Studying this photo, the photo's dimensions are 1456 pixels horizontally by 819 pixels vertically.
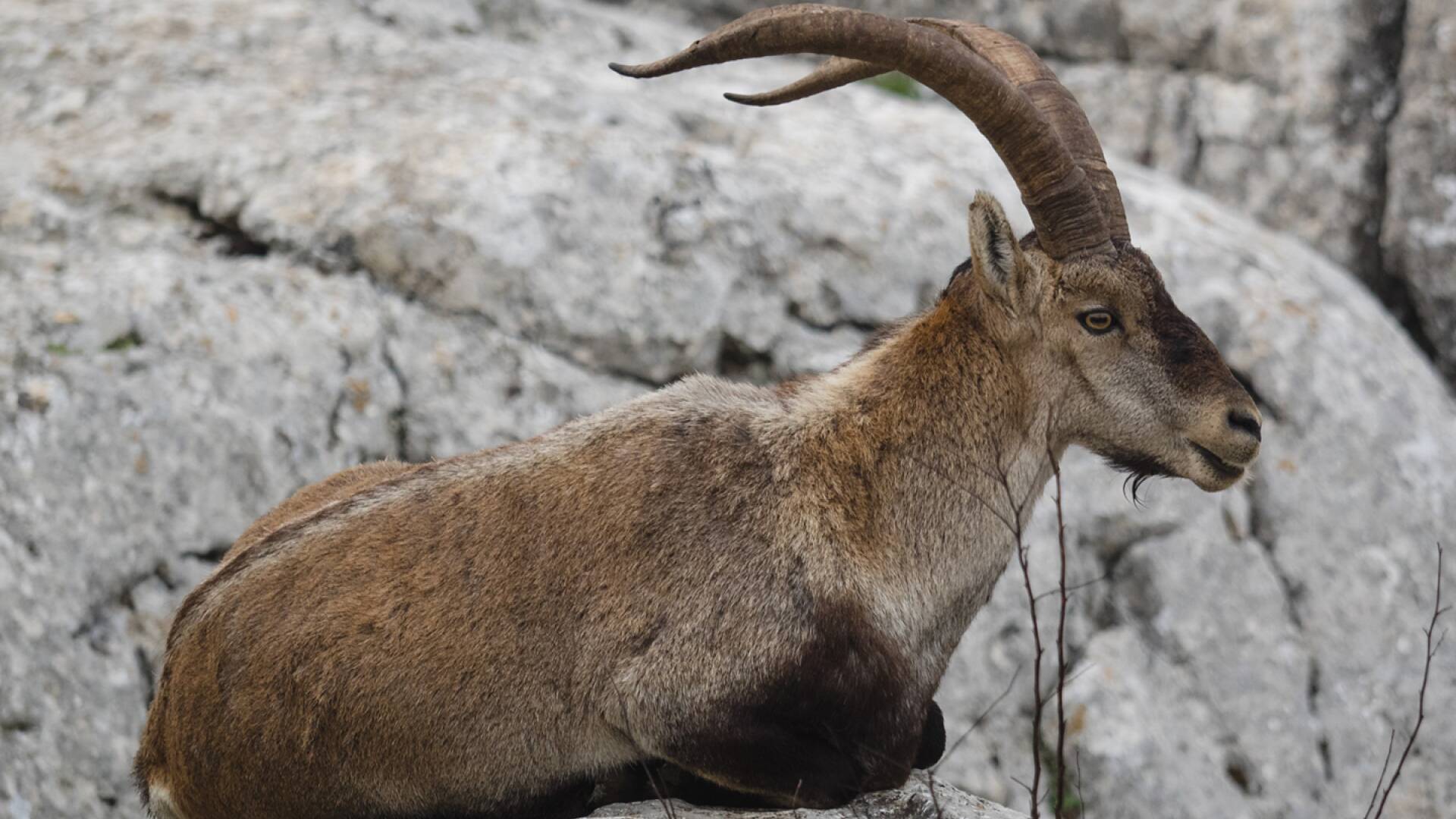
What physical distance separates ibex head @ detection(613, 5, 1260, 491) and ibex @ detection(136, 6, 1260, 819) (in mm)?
10

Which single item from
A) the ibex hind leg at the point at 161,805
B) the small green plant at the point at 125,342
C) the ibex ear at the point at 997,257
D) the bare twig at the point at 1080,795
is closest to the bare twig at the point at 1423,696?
the bare twig at the point at 1080,795

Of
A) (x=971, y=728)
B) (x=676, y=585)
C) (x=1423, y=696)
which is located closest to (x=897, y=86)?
(x=971, y=728)

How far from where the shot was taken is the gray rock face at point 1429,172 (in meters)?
11.3

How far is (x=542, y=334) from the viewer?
8.59 m

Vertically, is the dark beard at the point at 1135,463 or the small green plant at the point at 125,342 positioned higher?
the dark beard at the point at 1135,463

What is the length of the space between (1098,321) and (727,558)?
1.58m

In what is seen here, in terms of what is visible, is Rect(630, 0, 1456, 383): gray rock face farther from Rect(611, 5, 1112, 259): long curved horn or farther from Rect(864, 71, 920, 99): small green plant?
Rect(611, 5, 1112, 259): long curved horn

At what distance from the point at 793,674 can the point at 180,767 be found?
228cm

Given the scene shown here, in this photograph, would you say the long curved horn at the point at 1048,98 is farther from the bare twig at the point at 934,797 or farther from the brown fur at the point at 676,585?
the bare twig at the point at 934,797

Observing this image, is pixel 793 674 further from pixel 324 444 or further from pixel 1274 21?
pixel 1274 21

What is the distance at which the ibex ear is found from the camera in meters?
5.23

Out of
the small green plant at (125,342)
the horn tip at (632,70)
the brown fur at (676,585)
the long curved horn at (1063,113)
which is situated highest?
the horn tip at (632,70)

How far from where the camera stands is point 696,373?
581 cm

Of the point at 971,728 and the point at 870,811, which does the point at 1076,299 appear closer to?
the point at 971,728
